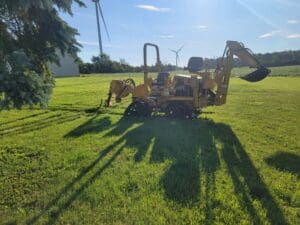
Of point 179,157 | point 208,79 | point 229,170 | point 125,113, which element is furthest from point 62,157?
point 208,79

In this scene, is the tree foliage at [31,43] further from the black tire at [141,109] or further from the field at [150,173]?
the black tire at [141,109]

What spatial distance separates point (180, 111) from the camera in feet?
29.9

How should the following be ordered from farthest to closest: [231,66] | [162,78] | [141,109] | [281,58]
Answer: [281,58]
[162,78]
[141,109]
[231,66]

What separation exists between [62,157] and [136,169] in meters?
1.55

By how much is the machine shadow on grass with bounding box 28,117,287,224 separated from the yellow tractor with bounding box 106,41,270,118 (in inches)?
26.8

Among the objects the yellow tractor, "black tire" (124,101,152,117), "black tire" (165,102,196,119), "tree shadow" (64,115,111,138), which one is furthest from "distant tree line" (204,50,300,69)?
"tree shadow" (64,115,111,138)

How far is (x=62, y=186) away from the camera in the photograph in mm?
4328

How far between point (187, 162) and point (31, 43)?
326 centimetres

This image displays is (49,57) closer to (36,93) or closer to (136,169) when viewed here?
(36,93)

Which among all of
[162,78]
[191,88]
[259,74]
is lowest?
[191,88]

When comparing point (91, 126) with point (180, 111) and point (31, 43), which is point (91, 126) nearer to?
point (180, 111)

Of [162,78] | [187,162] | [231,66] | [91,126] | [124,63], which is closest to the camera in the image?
[187,162]

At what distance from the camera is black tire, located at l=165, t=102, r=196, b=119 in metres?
9.08

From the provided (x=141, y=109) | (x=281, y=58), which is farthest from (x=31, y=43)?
(x=281, y=58)
